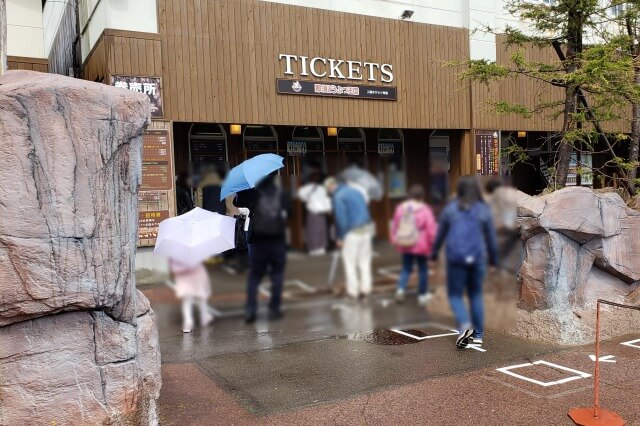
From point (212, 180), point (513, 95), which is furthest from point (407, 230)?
point (513, 95)

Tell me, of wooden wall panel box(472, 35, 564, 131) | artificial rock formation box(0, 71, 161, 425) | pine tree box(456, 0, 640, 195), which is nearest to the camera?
artificial rock formation box(0, 71, 161, 425)

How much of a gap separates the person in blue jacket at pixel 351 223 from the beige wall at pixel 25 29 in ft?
51.6

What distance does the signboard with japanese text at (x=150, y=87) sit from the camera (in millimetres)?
9523

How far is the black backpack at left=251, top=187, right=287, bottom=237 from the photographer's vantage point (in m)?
1.43

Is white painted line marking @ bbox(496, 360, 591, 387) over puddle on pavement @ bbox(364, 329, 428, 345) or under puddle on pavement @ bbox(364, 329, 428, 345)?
under

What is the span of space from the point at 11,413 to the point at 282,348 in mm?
3097

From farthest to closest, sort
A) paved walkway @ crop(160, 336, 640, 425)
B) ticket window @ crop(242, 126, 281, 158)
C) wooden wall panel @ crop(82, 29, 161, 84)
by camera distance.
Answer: ticket window @ crop(242, 126, 281, 158), wooden wall panel @ crop(82, 29, 161, 84), paved walkway @ crop(160, 336, 640, 425)

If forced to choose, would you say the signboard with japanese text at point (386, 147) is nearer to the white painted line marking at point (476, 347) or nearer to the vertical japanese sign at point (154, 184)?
the vertical japanese sign at point (154, 184)

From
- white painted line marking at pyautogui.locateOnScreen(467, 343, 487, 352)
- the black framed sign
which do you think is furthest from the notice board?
white painted line marking at pyautogui.locateOnScreen(467, 343, 487, 352)

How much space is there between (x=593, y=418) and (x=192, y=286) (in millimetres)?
3791

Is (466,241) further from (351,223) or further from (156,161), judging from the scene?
(156,161)

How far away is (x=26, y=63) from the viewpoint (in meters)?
14.2

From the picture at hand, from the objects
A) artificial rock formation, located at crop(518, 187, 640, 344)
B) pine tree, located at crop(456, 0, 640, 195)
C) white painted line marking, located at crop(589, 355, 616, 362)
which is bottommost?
white painted line marking, located at crop(589, 355, 616, 362)

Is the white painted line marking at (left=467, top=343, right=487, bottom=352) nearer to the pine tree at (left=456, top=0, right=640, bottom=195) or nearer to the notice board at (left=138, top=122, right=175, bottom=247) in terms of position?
the pine tree at (left=456, top=0, right=640, bottom=195)
